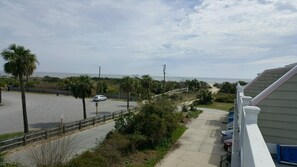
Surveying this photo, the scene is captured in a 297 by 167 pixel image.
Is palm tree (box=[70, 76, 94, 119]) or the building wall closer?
the building wall

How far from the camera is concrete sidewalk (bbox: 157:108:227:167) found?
18438mm

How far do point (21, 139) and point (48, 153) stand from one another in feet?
27.5

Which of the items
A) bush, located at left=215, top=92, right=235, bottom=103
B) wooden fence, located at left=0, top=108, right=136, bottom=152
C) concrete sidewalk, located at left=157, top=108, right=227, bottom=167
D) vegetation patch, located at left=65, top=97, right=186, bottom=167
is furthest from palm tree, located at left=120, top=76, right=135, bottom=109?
bush, located at left=215, top=92, right=235, bottom=103

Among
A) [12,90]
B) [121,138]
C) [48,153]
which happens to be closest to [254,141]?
[48,153]

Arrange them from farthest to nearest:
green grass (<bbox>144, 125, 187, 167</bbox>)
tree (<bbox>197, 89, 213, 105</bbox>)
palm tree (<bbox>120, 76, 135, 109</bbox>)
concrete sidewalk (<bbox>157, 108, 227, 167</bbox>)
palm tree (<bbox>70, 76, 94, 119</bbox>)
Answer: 1. tree (<bbox>197, 89, 213, 105</bbox>)
2. palm tree (<bbox>120, 76, 135, 109</bbox>)
3. palm tree (<bbox>70, 76, 94, 119</bbox>)
4. concrete sidewalk (<bbox>157, 108, 227, 167</bbox>)
5. green grass (<bbox>144, 125, 187, 167</bbox>)

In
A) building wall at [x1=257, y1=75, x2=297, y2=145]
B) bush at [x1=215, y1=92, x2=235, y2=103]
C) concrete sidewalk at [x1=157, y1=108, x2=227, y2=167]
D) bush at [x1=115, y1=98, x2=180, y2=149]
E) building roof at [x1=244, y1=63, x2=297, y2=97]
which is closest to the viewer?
building wall at [x1=257, y1=75, x2=297, y2=145]

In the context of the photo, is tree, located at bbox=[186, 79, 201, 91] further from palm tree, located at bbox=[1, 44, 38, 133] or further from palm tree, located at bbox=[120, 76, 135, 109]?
palm tree, located at bbox=[1, 44, 38, 133]

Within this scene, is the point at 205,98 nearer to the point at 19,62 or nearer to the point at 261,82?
the point at 19,62

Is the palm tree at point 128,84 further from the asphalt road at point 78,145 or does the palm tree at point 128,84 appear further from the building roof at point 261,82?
the building roof at point 261,82

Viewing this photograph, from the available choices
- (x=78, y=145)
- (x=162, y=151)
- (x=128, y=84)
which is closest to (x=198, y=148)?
(x=162, y=151)

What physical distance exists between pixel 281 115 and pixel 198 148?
16.4 metres

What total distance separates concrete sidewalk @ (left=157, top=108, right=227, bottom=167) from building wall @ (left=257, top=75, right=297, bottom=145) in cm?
1225

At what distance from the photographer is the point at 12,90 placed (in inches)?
2820

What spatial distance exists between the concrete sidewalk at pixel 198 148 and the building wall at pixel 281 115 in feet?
40.2
